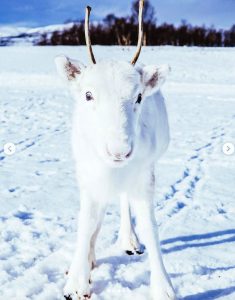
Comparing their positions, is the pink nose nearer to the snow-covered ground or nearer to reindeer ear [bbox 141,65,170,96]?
reindeer ear [bbox 141,65,170,96]

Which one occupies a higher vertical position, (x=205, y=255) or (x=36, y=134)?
(x=205, y=255)

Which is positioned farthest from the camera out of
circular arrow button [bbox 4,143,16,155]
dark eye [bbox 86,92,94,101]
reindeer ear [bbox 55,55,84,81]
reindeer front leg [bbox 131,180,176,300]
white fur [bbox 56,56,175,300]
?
circular arrow button [bbox 4,143,16,155]

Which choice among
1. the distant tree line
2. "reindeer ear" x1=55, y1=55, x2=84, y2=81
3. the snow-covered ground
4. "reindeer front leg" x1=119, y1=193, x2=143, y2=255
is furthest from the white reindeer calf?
the distant tree line

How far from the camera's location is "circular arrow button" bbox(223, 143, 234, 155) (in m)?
8.55

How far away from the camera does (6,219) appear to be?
4914 millimetres

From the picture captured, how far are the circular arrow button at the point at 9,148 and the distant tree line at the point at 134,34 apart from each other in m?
48.7

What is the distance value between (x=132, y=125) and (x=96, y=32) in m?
64.1

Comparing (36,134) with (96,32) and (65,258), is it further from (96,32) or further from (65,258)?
(96,32)

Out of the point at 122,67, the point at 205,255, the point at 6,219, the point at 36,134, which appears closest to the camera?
the point at 122,67

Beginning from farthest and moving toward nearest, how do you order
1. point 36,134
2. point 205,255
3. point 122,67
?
point 36,134 → point 205,255 → point 122,67

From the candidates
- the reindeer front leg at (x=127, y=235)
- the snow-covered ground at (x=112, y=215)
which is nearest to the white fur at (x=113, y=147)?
the snow-covered ground at (x=112, y=215)

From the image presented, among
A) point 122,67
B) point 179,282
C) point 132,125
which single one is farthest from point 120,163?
point 179,282

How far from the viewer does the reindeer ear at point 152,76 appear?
3.25m

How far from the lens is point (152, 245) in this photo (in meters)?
3.42
